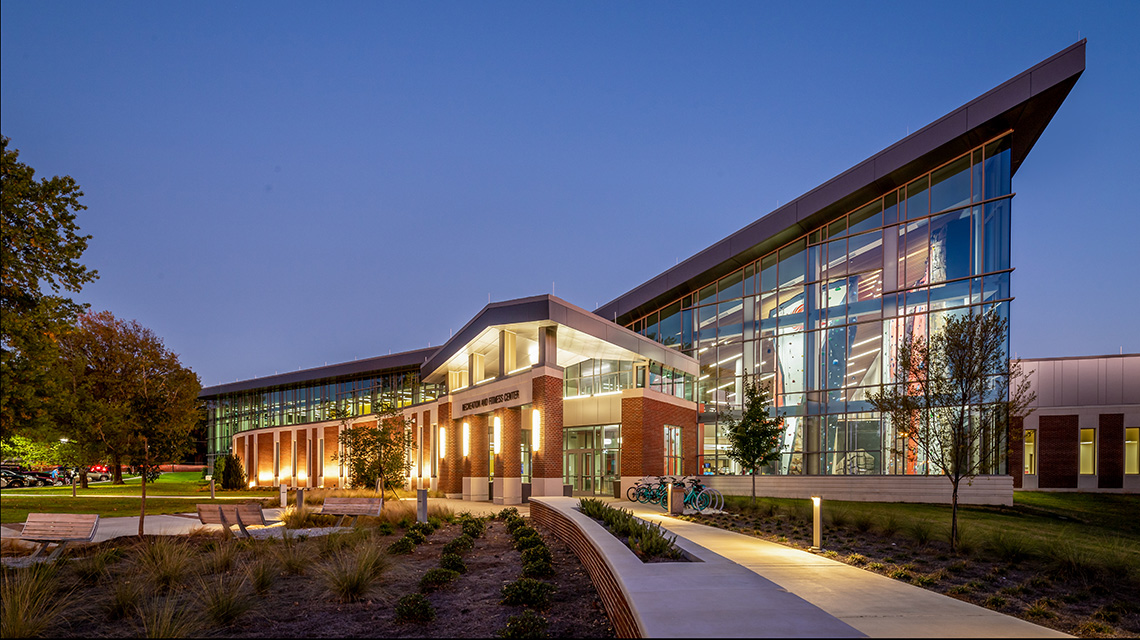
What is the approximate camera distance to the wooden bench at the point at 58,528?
12.5m

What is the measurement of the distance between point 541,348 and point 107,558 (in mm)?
16807

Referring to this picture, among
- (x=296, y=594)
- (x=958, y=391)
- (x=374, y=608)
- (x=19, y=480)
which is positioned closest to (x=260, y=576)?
(x=296, y=594)

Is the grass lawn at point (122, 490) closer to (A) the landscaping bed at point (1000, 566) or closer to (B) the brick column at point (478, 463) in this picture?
(B) the brick column at point (478, 463)

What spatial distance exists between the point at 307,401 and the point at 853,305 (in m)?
47.2

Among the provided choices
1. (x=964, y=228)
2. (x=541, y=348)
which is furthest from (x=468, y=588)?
(x=964, y=228)

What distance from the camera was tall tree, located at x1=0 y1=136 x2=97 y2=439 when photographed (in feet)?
30.2

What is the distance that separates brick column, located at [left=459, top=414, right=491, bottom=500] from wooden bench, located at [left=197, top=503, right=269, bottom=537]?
617 inches

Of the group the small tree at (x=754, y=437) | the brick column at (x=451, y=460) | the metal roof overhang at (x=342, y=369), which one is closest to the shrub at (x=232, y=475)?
the metal roof overhang at (x=342, y=369)

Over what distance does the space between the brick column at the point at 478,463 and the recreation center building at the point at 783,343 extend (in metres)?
0.10

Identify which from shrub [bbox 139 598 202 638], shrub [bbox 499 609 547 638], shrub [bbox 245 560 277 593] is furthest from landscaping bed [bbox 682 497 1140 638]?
shrub [bbox 139 598 202 638]

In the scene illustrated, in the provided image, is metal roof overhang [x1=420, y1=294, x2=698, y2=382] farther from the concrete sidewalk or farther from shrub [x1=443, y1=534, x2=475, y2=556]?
the concrete sidewalk

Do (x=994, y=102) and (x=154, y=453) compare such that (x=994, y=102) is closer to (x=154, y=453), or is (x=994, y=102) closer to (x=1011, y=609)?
(x=1011, y=609)

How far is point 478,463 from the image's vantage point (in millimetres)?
32656

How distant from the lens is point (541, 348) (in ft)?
90.1
